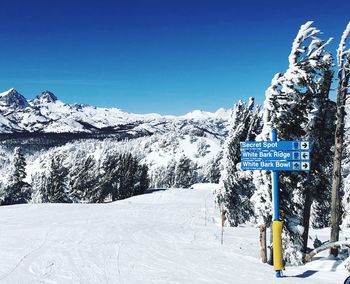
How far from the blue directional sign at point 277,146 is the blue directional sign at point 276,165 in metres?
0.39

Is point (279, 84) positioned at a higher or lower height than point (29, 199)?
higher

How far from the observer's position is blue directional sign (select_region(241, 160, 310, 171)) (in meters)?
11.3

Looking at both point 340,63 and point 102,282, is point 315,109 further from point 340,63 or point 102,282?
point 102,282

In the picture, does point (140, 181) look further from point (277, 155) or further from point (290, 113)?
point (277, 155)

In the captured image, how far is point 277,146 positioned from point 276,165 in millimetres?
571

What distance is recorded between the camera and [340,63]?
1535 centimetres

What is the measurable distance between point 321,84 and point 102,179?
7584 cm

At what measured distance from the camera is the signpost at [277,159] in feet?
37.1

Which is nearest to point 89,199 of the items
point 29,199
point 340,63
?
point 29,199

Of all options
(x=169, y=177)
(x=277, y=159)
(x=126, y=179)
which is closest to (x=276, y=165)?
(x=277, y=159)

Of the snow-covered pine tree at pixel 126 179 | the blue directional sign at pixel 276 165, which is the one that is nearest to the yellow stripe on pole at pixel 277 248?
the blue directional sign at pixel 276 165

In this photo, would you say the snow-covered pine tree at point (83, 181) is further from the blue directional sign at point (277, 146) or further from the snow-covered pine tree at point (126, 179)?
the blue directional sign at point (277, 146)

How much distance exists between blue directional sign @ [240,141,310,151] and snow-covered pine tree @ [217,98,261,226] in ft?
67.7

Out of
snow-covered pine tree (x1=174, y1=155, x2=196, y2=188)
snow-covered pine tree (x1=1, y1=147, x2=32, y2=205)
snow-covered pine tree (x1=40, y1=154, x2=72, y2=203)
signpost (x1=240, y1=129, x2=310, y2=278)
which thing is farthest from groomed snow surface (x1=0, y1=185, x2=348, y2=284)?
snow-covered pine tree (x1=174, y1=155, x2=196, y2=188)
